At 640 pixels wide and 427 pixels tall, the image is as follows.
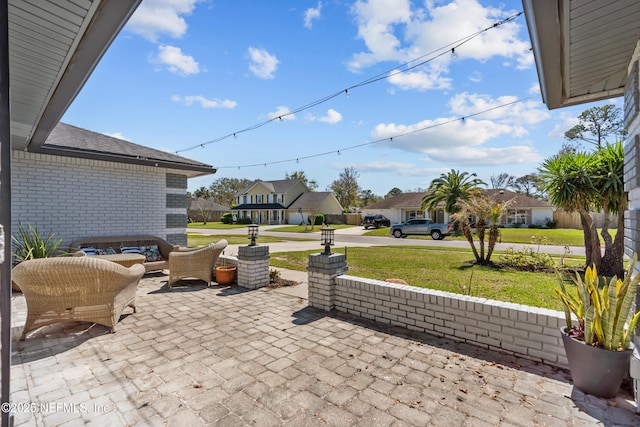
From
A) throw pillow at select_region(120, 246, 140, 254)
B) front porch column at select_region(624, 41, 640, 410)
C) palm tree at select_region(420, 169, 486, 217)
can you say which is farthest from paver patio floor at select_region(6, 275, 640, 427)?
palm tree at select_region(420, 169, 486, 217)

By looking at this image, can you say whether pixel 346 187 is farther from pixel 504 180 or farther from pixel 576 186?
pixel 576 186

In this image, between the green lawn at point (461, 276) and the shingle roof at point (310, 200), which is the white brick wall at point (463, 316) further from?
the shingle roof at point (310, 200)

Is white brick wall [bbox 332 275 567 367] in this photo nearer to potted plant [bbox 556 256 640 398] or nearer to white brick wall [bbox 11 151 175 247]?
potted plant [bbox 556 256 640 398]

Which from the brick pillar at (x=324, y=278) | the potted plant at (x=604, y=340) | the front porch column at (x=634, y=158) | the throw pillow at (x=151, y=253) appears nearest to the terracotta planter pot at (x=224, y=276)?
the brick pillar at (x=324, y=278)

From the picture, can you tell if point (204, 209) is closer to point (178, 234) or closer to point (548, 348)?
point (178, 234)

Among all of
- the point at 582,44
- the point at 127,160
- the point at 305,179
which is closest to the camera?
the point at 582,44

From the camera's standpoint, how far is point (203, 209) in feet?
141

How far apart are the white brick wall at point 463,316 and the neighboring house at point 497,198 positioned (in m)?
24.7

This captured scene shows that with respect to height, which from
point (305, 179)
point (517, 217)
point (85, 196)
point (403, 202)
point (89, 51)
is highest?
point (305, 179)

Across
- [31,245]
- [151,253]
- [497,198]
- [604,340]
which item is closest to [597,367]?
[604,340]

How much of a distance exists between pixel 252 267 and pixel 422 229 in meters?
18.0

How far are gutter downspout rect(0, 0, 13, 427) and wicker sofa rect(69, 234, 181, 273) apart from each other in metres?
5.97

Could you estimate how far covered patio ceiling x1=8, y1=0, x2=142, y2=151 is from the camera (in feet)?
7.50

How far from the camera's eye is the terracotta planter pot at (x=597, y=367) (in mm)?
2377
